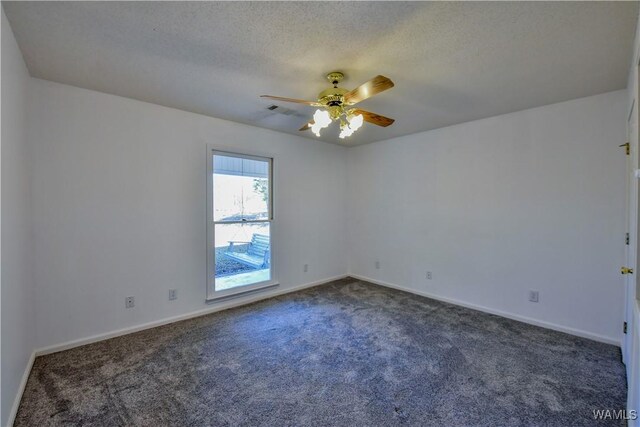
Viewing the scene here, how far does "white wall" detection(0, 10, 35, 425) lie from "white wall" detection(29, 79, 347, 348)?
17 cm

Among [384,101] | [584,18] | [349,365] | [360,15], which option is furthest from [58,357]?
[584,18]

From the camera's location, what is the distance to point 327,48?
2.01 m

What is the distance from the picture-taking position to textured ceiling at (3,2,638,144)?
165 centimetres

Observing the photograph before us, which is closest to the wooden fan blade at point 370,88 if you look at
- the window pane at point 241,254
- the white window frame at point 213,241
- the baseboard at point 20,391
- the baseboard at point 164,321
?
the white window frame at point 213,241

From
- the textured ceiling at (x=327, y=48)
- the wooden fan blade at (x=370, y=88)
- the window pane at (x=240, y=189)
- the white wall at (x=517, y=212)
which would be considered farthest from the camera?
the window pane at (x=240, y=189)

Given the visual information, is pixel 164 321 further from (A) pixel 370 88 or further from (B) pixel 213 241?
(A) pixel 370 88

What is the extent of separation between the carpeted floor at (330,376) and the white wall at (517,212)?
49 centimetres

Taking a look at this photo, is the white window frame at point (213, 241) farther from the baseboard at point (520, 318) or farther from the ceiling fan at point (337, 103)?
the baseboard at point (520, 318)

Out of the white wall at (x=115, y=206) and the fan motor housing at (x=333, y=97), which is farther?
the white wall at (x=115, y=206)

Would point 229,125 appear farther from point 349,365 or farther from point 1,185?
point 349,365

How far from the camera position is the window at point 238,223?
368cm

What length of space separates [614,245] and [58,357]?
5287mm

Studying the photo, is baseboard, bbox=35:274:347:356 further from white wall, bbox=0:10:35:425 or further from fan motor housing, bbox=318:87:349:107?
fan motor housing, bbox=318:87:349:107

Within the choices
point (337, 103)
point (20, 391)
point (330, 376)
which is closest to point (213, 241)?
point (20, 391)
